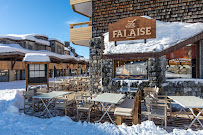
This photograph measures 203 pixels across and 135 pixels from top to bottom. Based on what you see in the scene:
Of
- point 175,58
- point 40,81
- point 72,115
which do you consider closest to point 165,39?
point 175,58

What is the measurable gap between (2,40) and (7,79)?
677cm

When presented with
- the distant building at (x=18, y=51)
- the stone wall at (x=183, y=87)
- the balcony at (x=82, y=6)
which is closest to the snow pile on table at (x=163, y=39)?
the stone wall at (x=183, y=87)

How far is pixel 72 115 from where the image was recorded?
570 cm

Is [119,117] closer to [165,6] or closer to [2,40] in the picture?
[165,6]

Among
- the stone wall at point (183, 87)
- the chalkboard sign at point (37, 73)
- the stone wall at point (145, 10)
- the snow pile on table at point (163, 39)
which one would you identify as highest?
the stone wall at point (145, 10)

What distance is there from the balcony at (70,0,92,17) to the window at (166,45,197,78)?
734 cm

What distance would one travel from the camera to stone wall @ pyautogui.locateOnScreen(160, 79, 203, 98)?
24.2 ft

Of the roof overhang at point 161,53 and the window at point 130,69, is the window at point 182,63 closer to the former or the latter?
the roof overhang at point 161,53

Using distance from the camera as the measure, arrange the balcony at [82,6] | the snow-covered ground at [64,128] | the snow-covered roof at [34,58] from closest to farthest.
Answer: the snow-covered ground at [64,128] < the snow-covered roof at [34,58] < the balcony at [82,6]

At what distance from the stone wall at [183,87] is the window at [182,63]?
1429 mm

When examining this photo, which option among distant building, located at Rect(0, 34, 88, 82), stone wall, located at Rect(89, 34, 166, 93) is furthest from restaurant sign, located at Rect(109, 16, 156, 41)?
distant building, located at Rect(0, 34, 88, 82)

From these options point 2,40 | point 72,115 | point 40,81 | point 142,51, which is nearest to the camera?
point 72,115

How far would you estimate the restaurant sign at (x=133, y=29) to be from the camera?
8149 millimetres

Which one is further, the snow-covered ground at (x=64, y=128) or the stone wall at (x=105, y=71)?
the stone wall at (x=105, y=71)
